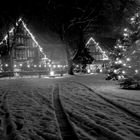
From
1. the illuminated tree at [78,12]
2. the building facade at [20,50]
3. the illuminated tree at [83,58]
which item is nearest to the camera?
the illuminated tree at [78,12]

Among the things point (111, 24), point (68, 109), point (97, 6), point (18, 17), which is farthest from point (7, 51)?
point (68, 109)

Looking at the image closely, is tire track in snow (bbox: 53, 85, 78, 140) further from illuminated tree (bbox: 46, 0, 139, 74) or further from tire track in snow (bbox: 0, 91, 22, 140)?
illuminated tree (bbox: 46, 0, 139, 74)

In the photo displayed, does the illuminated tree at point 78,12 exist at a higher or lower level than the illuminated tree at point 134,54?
higher

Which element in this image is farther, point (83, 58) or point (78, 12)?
point (83, 58)

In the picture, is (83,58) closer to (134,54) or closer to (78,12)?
(78,12)

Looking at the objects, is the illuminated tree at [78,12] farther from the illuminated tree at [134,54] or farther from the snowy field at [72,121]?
the snowy field at [72,121]

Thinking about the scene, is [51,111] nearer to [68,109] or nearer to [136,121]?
[68,109]

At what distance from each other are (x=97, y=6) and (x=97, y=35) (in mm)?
16230

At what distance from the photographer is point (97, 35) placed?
49875 mm

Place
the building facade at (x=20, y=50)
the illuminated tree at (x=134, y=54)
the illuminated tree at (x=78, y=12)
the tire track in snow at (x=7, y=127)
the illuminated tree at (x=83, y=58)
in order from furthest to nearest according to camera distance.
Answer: the illuminated tree at (x=83, y=58)
the building facade at (x=20, y=50)
the illuminated tree at (x=78, y=12)
the illuminated tree at (x=134, y=54)
the tire track in snow at (x=7, y=127)

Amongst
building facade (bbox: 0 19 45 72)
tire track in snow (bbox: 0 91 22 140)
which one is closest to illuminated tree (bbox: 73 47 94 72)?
building facade (bbox: 0 19 45 72)

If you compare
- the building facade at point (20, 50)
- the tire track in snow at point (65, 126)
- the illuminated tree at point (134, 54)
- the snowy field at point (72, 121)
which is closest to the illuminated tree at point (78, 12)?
the building facade at point (20, 50)

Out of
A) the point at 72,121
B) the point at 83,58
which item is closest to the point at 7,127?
the point at 72,121

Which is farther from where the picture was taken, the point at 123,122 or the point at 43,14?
the point at 43,14
